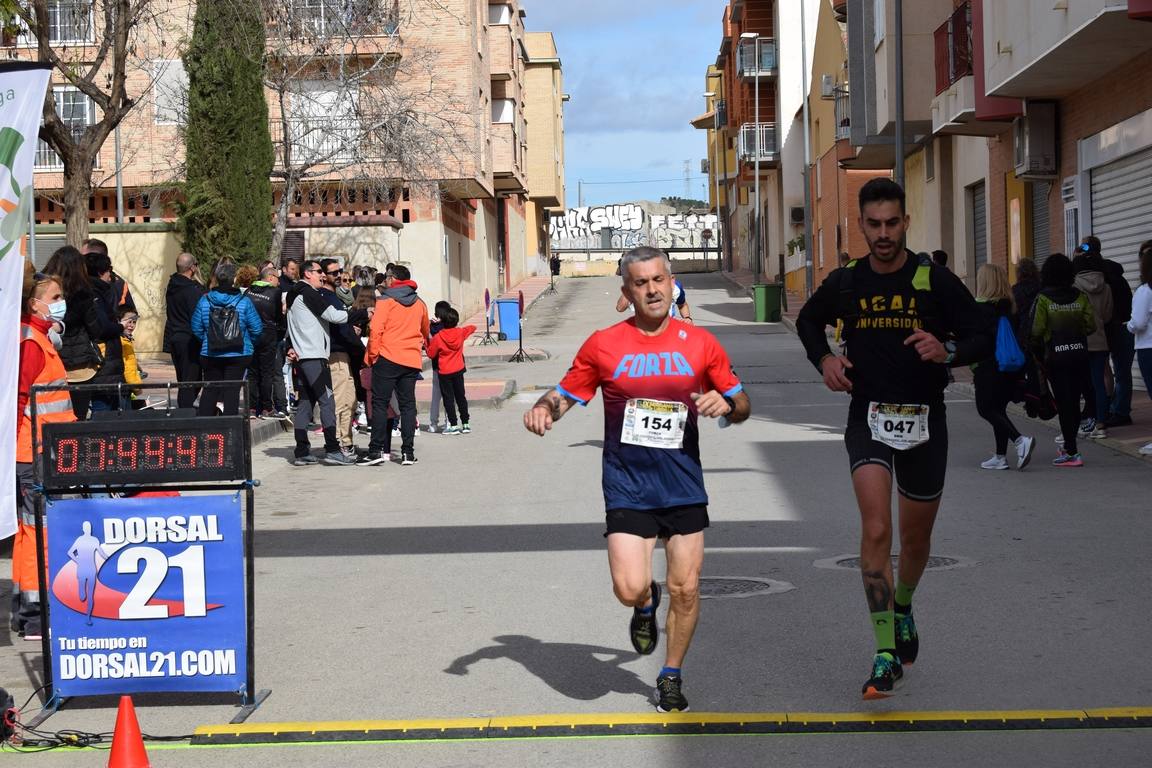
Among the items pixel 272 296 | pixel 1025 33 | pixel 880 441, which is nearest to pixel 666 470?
pixel 880 441

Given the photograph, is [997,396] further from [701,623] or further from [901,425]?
[901,425]

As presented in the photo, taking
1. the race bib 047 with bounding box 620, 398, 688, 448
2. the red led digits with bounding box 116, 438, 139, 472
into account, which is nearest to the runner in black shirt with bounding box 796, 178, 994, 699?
the race bib 047 with bounding box 620, 398, 688, 448

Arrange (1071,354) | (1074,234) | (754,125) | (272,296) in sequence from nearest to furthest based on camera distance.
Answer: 1. (1071,354)
2. (272,296)
3. (1074,234)
4. (754,125)

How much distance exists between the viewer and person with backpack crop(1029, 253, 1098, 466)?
44.5 ft

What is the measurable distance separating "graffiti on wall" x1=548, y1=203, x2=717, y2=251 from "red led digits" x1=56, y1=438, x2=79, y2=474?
111 meters

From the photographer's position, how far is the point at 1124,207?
2092cm

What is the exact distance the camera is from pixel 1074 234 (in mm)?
23078

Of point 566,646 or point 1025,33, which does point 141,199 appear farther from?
point 566,646

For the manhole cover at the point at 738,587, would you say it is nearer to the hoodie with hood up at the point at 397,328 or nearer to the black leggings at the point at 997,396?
the black leggings at the point at 997,396

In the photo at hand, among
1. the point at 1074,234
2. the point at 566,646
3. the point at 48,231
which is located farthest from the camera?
the point at 48,231

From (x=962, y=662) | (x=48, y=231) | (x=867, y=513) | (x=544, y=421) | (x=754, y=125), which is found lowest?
(x=962, y=662)

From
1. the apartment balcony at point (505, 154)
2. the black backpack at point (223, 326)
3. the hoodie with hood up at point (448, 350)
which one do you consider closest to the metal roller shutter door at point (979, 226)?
the hoodie with hood up at point (448, 350)

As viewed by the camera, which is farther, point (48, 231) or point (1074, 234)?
point (48, 231)

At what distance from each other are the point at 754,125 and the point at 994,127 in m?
40.5
